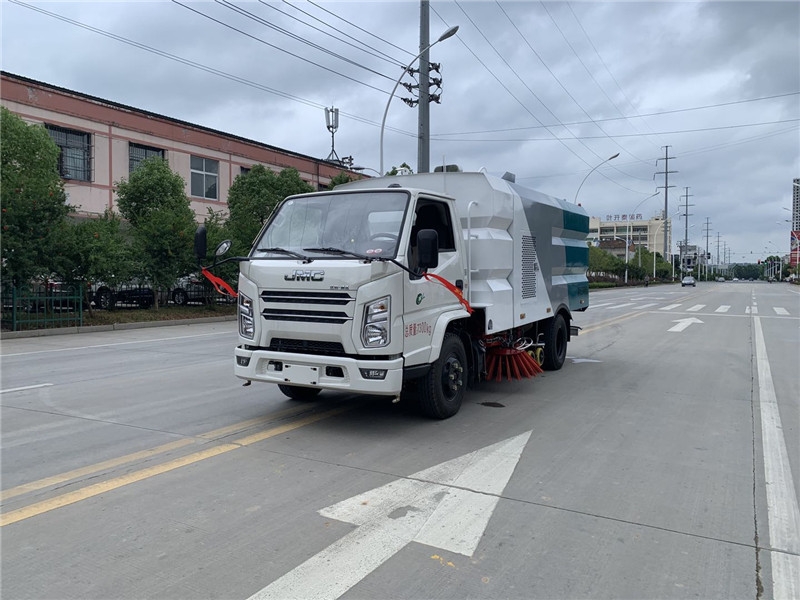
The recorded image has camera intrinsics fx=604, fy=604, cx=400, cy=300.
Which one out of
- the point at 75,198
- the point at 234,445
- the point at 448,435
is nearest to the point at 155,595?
the point at 234,445

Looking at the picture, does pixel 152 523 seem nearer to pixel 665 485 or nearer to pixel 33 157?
pixel 665 485

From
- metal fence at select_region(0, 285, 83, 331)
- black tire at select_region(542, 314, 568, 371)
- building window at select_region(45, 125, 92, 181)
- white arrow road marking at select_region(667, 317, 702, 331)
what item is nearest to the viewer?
black tire at select_region(542, 314, 568, 371)

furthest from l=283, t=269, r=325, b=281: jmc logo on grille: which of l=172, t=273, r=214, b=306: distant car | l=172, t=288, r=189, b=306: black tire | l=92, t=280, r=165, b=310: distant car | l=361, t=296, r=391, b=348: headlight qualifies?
l=172, t=288, r=189, b=306: black tire

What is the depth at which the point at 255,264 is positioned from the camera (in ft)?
20.1

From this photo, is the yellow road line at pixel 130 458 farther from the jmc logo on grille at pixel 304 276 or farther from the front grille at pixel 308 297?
the jmc logo on grille at pixel 304 276

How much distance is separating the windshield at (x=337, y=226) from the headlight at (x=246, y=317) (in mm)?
532

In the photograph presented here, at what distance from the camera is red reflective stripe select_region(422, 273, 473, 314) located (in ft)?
20.4

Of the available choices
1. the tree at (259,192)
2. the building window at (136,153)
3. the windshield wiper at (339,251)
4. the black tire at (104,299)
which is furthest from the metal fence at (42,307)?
the building window at (136,153)

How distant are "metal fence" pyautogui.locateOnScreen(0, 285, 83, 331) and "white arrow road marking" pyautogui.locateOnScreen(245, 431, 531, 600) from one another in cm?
1584

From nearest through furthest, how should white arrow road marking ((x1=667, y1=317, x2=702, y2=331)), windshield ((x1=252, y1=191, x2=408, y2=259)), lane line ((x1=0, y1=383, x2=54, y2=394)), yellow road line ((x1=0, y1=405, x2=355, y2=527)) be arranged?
yellow road line ((x1=0, y1=405, x2=355, y2=527)), windshield ((x1=252, y1=191, x2=408, y2=259)), lane line ((x1=0, y1=383, x2=54, y2=394)), white arrow road marking ((x1=667, y1=317, x2=702, y2=331))

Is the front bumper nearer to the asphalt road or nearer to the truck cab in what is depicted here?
the truck cab

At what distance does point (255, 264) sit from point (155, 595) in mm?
3592

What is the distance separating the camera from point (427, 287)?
6.14 meters

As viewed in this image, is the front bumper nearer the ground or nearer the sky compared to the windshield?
nearer the ground
